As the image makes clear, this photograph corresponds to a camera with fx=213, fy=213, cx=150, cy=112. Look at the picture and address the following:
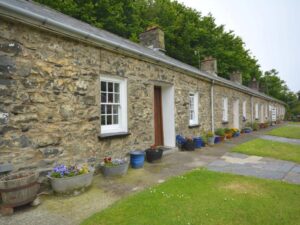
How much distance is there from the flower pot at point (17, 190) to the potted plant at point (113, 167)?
1846 millimetres

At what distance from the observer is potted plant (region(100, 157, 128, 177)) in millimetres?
5305

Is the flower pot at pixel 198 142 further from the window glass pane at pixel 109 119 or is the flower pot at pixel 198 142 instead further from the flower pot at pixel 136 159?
the window glass pane at pixel 109 119

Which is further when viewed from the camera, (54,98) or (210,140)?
(210,140)

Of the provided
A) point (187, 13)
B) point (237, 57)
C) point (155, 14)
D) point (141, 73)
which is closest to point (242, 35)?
point (237, 57)

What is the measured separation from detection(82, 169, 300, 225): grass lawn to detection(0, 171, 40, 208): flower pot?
120cm

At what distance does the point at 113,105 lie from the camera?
6359 mm

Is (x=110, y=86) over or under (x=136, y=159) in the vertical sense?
over

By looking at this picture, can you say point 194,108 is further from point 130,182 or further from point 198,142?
point 130,182

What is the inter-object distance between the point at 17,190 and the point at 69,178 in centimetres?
92

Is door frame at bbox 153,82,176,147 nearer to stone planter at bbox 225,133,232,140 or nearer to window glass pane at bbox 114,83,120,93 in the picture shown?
window glass pane at bbox 114,83,120,93

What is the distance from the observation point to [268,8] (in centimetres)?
1273

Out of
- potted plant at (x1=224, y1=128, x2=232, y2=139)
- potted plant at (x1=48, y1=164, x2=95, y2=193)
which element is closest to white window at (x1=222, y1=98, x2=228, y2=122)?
potted plant at (x1=224, y1=128, x2=232, y2=139)

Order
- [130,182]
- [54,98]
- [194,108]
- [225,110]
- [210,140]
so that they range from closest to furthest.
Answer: [54,98] < [130,182] < [210,140] < [194,108] < [225,110]

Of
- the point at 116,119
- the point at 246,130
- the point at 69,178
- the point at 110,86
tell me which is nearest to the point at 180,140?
the point at 116,119
